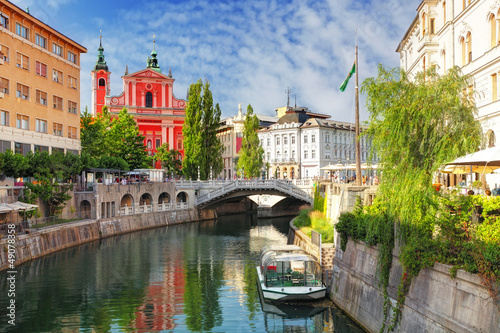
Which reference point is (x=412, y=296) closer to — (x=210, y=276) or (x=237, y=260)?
(x=210, y=276)

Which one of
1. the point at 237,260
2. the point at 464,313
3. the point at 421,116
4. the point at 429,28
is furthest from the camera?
the point at 237,260

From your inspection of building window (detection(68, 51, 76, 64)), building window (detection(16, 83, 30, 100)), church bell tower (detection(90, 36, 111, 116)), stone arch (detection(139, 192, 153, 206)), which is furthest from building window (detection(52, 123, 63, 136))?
church bell tower (detection(90, 36, 111, 116))

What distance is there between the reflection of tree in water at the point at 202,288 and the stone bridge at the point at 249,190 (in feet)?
69.4

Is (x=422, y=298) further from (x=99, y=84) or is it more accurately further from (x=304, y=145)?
(x=99, y=84)

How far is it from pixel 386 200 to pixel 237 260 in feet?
73.2

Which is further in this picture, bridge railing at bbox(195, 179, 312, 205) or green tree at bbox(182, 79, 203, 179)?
green tree at bbox(182, 79, 203, 179)

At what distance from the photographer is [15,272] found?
33.7 m

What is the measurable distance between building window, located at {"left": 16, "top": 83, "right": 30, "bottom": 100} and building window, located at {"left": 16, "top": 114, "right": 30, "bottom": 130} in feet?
6.18

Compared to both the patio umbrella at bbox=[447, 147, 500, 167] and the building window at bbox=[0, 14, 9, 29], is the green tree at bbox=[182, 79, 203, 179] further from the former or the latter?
the patio umbrella at bbox=[447, 147, 500, 167]

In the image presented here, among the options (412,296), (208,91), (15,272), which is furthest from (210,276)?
(208,91)

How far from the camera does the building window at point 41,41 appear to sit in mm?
50688

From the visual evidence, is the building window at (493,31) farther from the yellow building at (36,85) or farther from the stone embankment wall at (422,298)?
the yellow building at (36,85)

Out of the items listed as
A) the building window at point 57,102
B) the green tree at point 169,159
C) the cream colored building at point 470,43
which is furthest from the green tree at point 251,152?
the cream colored building at point 470,43

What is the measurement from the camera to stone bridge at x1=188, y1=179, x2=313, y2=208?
68.4 meters
